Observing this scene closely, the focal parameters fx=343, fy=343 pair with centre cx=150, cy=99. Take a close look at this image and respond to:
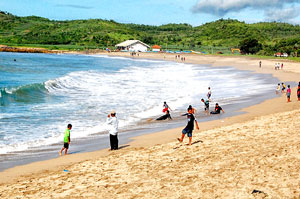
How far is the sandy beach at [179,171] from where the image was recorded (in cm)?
685

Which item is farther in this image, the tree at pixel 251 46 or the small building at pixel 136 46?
the small building at pixel 136 46

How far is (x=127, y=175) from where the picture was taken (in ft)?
27.2

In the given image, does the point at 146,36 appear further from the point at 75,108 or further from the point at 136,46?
the point at 75,108

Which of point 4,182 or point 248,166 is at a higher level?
point 248,166

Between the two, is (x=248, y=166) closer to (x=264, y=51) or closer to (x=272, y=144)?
(x=272, y=144)

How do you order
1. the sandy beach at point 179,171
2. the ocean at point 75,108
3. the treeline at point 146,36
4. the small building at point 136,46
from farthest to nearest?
1. the treeline at point 146,36
2. the small building at point 136,46
3. the ocean at point 75,108
4. the sandy beach at point 179,171

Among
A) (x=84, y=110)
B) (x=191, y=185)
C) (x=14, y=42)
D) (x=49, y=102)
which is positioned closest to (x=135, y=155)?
(x=191, y=185)

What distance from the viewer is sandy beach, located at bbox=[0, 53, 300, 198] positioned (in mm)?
6852

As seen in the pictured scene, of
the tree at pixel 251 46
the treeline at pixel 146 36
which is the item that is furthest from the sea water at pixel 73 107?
the treeline at pixel 146 36

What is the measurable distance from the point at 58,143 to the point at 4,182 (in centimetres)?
421

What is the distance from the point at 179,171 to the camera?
8.20 metres

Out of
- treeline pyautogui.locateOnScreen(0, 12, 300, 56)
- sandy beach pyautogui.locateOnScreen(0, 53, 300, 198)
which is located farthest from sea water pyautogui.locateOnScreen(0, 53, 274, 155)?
treeline pyautogui.locateOnScreen(0, 12, 300, 56)

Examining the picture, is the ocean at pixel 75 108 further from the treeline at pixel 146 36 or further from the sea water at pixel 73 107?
the treeline at pixel 146 36

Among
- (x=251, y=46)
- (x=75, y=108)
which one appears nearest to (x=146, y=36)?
(x=251, y=46)
